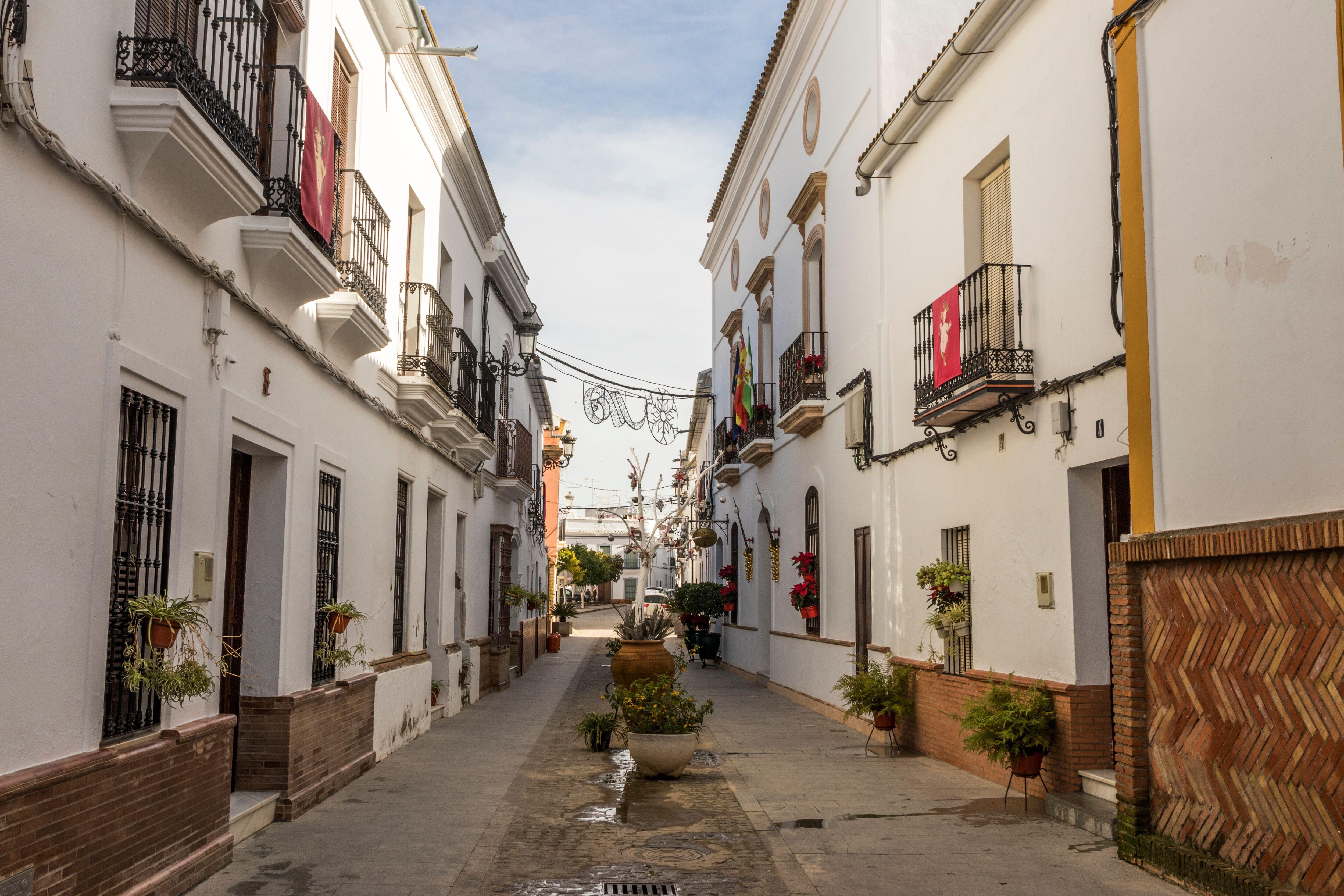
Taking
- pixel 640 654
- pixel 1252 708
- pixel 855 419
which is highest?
pixel 855 419

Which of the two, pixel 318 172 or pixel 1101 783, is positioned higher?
pixel 318 172

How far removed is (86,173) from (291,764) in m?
4.70

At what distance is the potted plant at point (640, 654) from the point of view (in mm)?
13375

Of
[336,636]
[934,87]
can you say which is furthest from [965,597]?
[336,636]

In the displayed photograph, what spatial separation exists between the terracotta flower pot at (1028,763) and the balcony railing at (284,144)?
6443mm

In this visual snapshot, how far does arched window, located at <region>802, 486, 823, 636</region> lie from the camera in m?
16.3

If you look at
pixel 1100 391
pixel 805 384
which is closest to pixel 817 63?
pixel 805 384

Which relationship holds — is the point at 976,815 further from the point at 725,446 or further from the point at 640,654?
the point at 725,446

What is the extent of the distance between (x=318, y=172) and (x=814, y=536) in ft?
35.0

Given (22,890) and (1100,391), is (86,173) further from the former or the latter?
(1100,391)

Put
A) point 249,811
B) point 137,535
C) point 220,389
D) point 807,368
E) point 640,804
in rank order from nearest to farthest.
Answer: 1. point 137,535
2. point 220,389
3. point 249,811
4. point 640,804
5. point 807,368

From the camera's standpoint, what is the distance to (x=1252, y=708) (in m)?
5.78

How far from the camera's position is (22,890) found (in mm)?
4562

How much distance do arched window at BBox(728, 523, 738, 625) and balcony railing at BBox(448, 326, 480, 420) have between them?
9.89 meters
